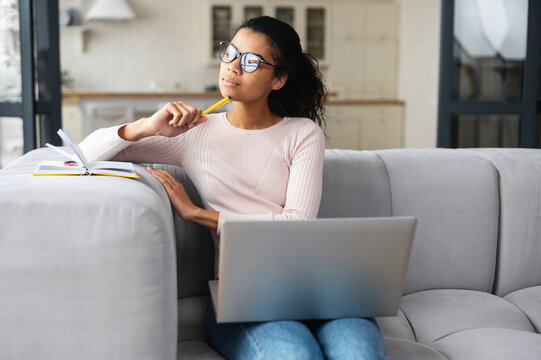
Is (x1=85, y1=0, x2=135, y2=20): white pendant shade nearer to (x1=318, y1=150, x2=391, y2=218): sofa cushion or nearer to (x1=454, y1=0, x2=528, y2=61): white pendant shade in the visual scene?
(x1=454, y1=0, x2=528, y2=61): white pendant shade

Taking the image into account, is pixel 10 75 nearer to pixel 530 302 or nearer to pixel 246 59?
pixel 246 59

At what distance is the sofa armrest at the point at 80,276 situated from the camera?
3.44 ft

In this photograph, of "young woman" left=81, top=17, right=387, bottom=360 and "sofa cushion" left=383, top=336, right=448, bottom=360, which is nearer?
"sofa cushion" left=383, top=336, right=448, bottom=360

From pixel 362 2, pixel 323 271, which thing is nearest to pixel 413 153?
pixel 323 271

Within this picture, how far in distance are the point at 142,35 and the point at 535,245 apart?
6.62m

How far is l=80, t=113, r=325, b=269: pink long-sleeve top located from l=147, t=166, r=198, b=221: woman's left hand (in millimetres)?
71

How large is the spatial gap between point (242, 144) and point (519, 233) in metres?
0.97

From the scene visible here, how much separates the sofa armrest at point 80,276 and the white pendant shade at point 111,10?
6.38m

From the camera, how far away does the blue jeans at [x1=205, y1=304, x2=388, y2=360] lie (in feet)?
3.84

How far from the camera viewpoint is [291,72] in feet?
5.23

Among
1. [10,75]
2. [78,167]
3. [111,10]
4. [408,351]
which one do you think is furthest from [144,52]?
[408,351]

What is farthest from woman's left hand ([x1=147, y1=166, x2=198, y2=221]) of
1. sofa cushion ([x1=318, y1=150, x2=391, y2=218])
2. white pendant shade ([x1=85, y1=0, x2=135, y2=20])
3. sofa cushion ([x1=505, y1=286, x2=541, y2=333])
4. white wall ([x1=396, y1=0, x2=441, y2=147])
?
white pendant shade ([x1=85, y1=0, x2=135, y2=20])

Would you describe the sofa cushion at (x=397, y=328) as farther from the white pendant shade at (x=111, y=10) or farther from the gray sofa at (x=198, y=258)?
the white pendant shade at (x=111, y=10)

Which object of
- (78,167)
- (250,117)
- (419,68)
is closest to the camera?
(78,167)
